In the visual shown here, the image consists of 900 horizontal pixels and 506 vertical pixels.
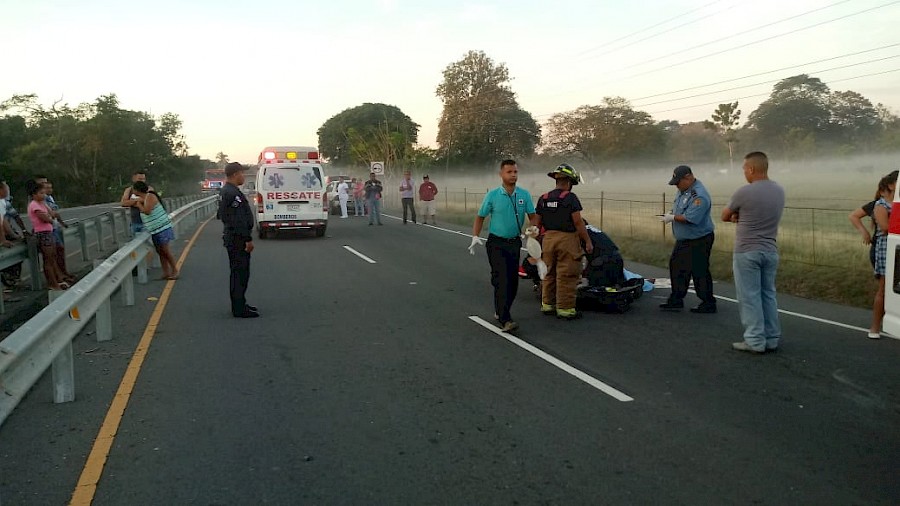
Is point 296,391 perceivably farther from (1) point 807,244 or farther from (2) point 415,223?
(2) point 415,223

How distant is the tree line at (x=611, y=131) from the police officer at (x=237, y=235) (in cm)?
3783

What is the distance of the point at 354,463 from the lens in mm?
4438

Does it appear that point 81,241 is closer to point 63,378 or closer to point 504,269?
point 63,378

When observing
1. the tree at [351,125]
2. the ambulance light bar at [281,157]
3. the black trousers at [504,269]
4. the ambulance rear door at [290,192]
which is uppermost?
the tree at [351,125]

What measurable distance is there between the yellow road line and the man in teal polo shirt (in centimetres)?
367

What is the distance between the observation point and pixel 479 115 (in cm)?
6394

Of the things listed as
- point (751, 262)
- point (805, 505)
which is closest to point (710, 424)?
point (805, 505)

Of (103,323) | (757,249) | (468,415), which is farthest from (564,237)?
(103,323)

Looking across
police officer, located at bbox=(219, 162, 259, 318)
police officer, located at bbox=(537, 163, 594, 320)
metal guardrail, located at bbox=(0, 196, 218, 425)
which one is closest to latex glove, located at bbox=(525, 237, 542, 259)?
police officer, located at bbox=(537, 163, 594, 320)

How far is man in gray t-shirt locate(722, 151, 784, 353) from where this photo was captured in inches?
271

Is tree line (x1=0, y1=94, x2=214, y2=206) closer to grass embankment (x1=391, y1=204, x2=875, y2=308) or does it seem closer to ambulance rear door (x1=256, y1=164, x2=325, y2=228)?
ambulance rear door (x1=256, y1=164, x2=325, y2=228)

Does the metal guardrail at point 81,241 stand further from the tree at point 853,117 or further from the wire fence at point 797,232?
the tree at point 853,117

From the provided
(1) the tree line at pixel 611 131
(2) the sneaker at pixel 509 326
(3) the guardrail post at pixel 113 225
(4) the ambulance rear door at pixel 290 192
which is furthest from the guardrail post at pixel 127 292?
(1) the tree line at pixel 611 131

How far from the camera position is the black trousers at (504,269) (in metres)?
8.03
